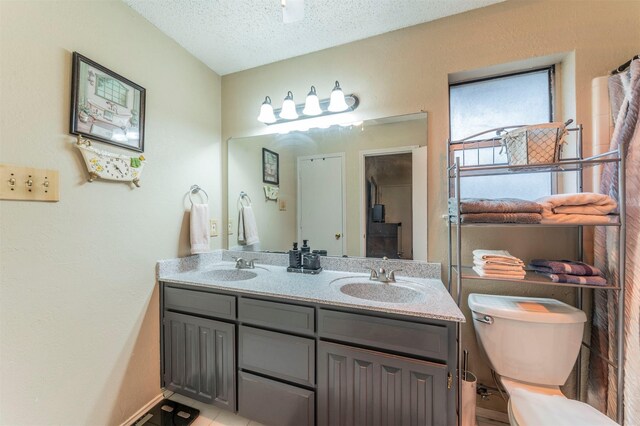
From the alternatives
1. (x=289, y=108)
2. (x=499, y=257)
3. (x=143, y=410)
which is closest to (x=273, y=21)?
(x=289, y=108)

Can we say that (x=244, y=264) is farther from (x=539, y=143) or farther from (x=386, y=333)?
(x=539, y=143)

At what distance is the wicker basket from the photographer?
1.09 meters

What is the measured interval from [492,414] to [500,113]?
5.65ft

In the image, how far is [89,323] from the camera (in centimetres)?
121

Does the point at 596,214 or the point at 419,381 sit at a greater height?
the point at 596,214

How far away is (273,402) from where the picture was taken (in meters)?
1.25

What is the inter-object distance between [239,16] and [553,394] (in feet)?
8.06

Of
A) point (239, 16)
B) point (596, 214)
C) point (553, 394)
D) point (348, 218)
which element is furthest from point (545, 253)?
point (239, 16)

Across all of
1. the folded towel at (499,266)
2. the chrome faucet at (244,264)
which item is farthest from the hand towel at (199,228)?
the folded towel at (499,266)

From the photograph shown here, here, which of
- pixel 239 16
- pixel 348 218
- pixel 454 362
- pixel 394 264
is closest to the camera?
pixel 454 362

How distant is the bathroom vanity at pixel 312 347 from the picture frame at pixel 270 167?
726 millimetres

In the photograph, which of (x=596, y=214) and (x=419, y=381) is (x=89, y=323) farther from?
(x=596, y=214)

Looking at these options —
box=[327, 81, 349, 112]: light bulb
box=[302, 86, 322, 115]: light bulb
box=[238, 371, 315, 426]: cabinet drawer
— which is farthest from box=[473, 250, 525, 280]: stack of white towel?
box=[302, 86, 322, 115]: light bulb

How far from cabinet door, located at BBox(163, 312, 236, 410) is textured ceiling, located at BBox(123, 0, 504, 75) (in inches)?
68.3
